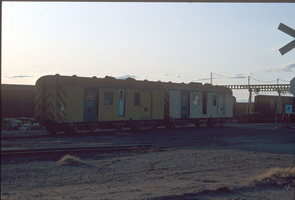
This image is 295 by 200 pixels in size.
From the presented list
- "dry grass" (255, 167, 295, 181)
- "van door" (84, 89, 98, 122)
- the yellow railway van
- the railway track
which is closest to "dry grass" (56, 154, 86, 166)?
the railway track

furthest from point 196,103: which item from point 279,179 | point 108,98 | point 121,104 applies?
point 279,179

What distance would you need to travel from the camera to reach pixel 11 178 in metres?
9.92

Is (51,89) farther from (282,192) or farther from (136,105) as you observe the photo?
(282,192)

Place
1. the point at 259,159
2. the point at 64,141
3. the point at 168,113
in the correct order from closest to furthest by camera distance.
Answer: the point at 259,159 → the point at 64,141 → the point at 168,113

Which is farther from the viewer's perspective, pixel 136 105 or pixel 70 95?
pixel 136 105

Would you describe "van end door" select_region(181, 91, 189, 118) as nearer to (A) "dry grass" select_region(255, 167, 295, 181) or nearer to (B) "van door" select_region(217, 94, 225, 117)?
(B) "van door" select_region(217, 94, 225, 117)

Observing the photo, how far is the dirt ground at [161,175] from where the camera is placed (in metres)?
7.78

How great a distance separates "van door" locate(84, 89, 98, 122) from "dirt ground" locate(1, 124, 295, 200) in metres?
5.20

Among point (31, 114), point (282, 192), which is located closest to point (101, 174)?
point (282, 192)

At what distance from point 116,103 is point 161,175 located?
42.3 feet

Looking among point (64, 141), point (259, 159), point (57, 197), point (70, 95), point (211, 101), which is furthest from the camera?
point (211, 101)

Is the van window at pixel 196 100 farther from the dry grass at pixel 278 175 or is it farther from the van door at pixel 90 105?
the dry grass at pixel 278 175

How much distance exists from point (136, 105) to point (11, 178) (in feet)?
47.8

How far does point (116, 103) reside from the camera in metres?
22.8
